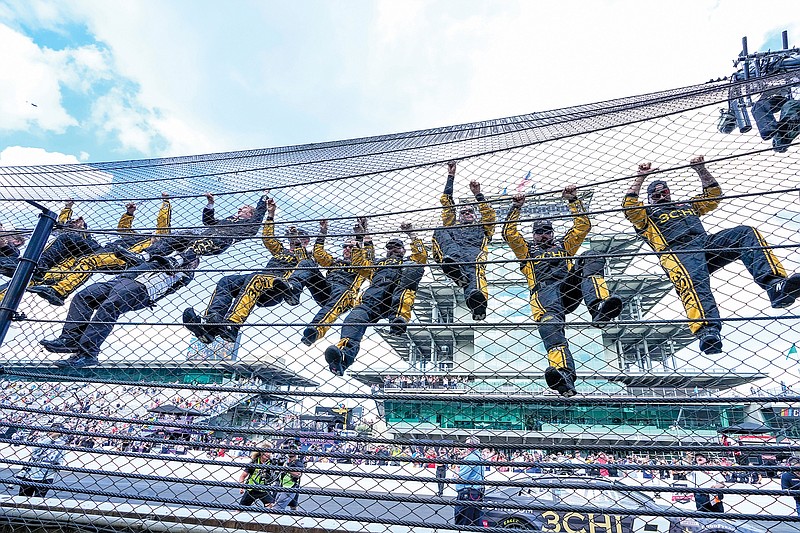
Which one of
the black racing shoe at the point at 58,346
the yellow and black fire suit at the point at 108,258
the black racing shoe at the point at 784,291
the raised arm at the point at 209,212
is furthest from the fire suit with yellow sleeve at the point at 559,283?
the black racing shoe at the point at 58,346

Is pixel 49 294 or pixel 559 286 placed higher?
pixel 559 286

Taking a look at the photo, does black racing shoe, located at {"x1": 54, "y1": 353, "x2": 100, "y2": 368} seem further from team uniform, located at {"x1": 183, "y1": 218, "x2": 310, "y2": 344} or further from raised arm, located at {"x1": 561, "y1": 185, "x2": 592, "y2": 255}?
raised arm, located at {"x1": 561, "y1": 185, "x2": 592, "y2": 255}

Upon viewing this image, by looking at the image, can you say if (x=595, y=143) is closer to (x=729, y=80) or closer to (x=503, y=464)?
(x=729, y=80)

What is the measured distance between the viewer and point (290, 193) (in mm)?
2711

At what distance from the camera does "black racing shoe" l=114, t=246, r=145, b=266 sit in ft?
11.8

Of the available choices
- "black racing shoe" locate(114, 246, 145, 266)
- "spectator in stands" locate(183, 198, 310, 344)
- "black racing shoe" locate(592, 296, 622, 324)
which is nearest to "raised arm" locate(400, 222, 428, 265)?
"spectator in stands" locate(183, 198, 310, 344)

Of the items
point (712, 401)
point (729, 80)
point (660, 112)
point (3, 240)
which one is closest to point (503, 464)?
point (712, 401)

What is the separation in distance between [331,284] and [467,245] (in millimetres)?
1199

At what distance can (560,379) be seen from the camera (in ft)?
8.66

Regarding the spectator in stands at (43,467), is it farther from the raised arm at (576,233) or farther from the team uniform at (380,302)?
the raised arm at (576,233)

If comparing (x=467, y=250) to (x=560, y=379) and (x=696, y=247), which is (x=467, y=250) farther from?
(x=696, y=247)

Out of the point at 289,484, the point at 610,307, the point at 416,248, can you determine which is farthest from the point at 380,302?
the point at 289,484

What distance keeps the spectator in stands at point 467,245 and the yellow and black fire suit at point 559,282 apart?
217 mm

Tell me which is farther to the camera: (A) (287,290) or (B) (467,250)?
(A) (287,290)
